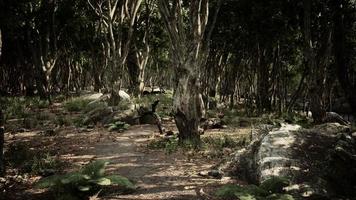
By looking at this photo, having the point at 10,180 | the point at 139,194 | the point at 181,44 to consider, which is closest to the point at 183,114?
the point at 181,44

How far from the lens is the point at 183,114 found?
11969 millimetres

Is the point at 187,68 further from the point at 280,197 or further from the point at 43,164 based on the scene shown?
the point at 280,197

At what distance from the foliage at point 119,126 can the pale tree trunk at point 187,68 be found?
425cm

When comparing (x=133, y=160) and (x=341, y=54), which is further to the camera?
(x=341, y=54)

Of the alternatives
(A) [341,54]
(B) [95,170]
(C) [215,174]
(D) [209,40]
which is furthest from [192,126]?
(A) [341,54]

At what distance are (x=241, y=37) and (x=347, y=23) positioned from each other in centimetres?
686

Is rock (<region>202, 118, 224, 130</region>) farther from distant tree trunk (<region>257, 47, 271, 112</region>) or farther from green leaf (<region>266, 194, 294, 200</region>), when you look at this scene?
green leaf (<region>266, 194, 294, 200</region>)

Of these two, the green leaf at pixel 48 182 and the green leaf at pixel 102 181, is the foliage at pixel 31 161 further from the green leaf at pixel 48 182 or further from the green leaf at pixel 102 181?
the green leaf at pixel 102 181

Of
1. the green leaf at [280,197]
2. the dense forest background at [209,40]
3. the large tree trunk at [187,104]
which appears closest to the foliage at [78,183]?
the green leaf at [280,197]

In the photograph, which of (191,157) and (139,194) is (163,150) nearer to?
(191,157)

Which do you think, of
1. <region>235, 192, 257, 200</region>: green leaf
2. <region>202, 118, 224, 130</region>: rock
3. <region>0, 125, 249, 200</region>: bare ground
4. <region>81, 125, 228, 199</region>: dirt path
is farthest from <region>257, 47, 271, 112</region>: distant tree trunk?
<region>235, 192, 257, 200</region>: green leaf

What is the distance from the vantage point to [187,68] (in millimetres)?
11930

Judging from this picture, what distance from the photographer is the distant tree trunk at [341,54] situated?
14.9 metres

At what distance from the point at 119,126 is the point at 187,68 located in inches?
207
